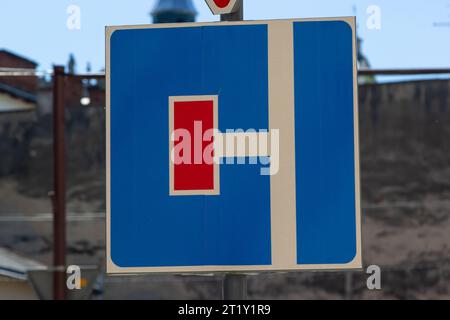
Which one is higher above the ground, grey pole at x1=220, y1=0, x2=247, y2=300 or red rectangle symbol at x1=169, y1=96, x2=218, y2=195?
red rectangle symbol at x1=169, y1=96, x2=218, y2=195

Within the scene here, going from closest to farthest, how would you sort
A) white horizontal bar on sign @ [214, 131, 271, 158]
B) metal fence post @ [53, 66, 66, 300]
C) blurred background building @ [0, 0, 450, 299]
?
white horizontal bar on sign @ [214, 131, 271, 158], metal fence post @ [53, 66, 66, 300], blurred background building @ [0, 0, 450, 299]

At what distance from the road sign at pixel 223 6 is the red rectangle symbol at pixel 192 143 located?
0.34 meters

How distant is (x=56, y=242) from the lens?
622 inches

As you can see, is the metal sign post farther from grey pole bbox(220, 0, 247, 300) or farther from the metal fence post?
the metal fence post

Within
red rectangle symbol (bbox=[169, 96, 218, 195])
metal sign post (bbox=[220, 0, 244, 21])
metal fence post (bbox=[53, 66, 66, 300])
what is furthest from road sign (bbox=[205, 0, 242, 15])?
metal fence post (bbox=[53, 66, 66, 300])

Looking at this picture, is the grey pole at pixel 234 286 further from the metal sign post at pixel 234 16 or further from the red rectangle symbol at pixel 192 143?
the metal sign post at pixel 234 16

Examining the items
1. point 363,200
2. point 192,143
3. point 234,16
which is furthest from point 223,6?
point 363,200

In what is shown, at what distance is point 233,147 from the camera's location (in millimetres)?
3195

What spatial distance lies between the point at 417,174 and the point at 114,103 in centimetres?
1407

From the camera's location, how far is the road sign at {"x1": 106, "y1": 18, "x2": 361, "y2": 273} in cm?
322

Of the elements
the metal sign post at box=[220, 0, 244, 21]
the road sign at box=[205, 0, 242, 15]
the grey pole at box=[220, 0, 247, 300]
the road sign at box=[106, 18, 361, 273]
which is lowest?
the grey pole at box=[220, 0, 247, 300]

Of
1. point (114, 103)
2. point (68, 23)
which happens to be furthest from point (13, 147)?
point (114, 103)

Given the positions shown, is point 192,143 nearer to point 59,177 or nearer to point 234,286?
point 234,286
